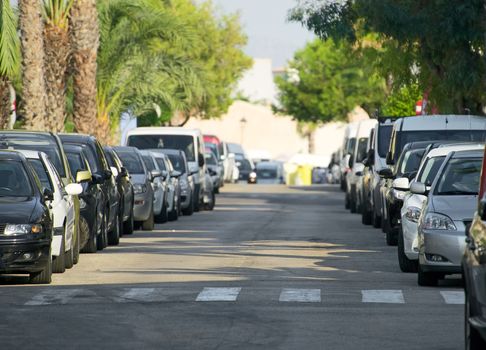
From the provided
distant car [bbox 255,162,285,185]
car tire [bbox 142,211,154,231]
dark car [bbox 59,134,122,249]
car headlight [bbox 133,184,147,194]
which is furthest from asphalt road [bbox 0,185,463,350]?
distant car [bbox 255,162,285,185]

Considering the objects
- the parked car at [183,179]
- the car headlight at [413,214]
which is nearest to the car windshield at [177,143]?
the parked car at [183,179]

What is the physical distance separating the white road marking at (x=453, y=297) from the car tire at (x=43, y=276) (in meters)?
4.25

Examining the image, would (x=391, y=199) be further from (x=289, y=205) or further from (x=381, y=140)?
(x=289, y=205)

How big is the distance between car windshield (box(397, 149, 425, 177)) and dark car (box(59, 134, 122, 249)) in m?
4.43

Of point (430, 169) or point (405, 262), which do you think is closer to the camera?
point (405, 262)

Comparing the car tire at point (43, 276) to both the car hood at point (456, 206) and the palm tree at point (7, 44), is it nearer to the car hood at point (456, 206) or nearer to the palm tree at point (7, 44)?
the car hood at point (456, 206)

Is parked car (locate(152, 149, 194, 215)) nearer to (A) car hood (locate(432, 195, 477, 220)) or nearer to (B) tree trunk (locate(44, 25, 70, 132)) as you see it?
(B) tree trunk (locate(44, 25, 70, 132))

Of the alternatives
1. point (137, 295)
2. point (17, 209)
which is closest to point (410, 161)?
point (17, 209)

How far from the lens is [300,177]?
91688mm

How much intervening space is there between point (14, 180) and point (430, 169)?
18.1 ft

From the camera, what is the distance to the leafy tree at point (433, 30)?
107ft

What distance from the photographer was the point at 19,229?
17.4 metres

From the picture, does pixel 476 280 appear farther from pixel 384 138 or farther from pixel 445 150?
pixel 384 138

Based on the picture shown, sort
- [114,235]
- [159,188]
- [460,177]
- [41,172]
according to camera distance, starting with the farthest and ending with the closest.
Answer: [159,188]
[114,235]
[41,172]
[460,177]
